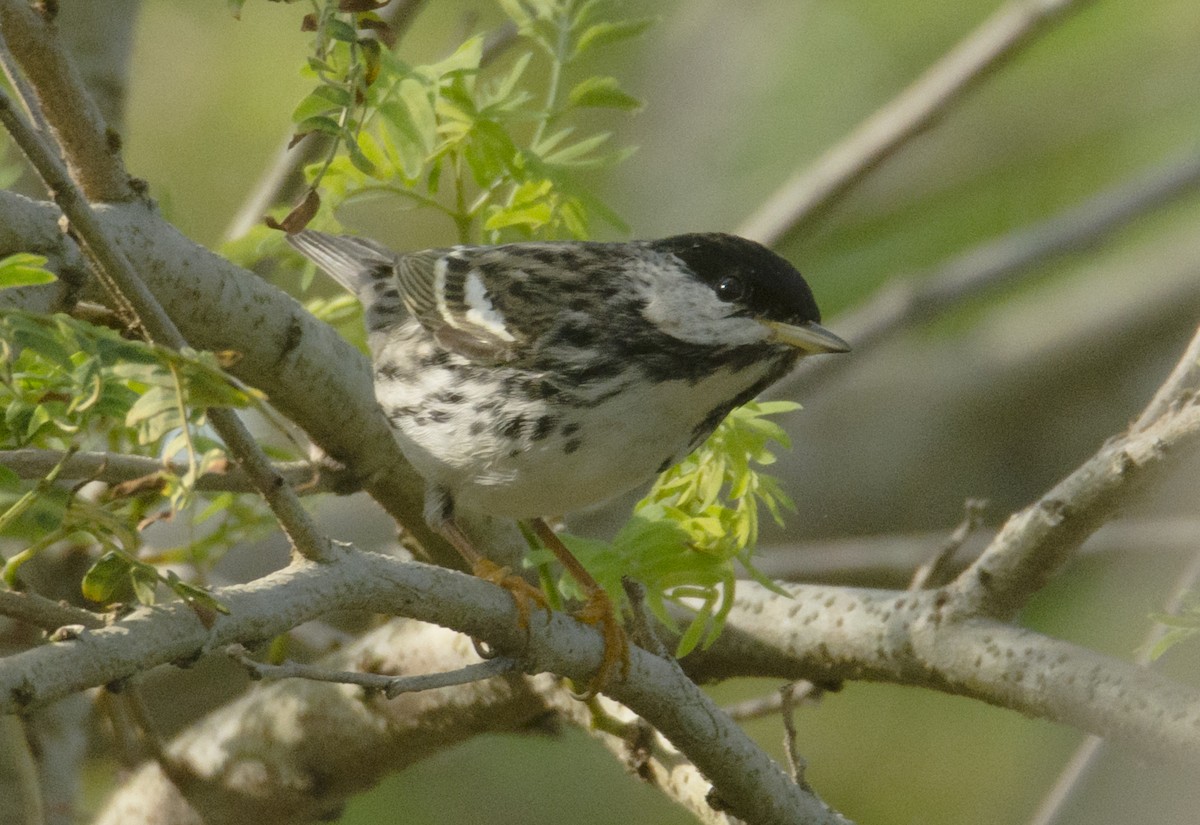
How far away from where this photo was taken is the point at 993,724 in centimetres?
634

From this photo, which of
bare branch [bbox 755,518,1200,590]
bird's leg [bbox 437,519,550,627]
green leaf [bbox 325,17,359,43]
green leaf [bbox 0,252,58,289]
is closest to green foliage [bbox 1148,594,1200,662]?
bird's leg [bbox 437,519,550,627]

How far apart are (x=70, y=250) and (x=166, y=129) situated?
5.44m

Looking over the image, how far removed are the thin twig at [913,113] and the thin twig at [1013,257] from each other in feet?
2.16

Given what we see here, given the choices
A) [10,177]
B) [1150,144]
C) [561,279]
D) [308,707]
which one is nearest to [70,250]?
[10,177]

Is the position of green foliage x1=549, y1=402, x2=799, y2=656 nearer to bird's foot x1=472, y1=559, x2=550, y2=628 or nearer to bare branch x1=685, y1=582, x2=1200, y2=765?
bird's foot x1=472, y1=559, x2=550, y2=628

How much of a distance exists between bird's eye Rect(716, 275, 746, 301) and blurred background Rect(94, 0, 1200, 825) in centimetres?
169

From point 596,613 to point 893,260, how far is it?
4422 mm

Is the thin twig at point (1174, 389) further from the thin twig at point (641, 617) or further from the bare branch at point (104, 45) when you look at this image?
the bare branch at point (104, 45)

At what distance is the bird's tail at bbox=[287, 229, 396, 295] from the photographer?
11.4ft

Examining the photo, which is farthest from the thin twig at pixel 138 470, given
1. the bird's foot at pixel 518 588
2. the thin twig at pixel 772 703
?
the thin twig at pixel 772 703

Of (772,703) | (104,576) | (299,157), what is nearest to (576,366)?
(772,703)

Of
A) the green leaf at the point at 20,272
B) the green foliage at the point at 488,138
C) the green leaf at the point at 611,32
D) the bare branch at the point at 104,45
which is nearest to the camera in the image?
the green leaf at the point at 20,272

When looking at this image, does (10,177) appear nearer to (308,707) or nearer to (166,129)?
(308,707)

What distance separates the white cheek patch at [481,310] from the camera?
3.22 m
